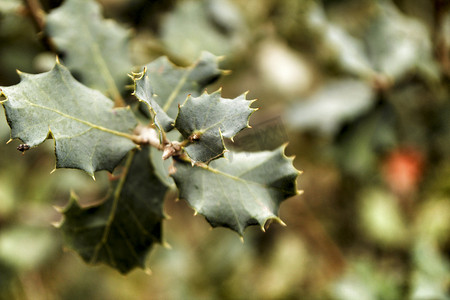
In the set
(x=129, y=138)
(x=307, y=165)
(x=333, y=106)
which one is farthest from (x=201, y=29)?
(x=129, y=138)

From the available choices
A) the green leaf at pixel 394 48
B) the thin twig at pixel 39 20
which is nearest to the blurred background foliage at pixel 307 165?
the green leaf at pixel 394 48

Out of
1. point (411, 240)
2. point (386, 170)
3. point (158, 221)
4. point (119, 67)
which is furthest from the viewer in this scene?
point (386, 170)

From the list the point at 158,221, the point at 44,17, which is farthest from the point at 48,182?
the point at 158,221

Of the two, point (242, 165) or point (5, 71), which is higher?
point (242, 165)

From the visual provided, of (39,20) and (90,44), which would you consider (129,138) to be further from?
(39,20)

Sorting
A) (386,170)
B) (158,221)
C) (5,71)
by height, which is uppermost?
(158,221)

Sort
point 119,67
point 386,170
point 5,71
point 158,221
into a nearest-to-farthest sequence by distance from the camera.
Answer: point 158,221 → point 119,67 → point 5,71 → point 386,170

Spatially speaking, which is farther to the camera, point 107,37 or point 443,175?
point 443,175

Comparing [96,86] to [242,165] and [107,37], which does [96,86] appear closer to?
[107,37]
